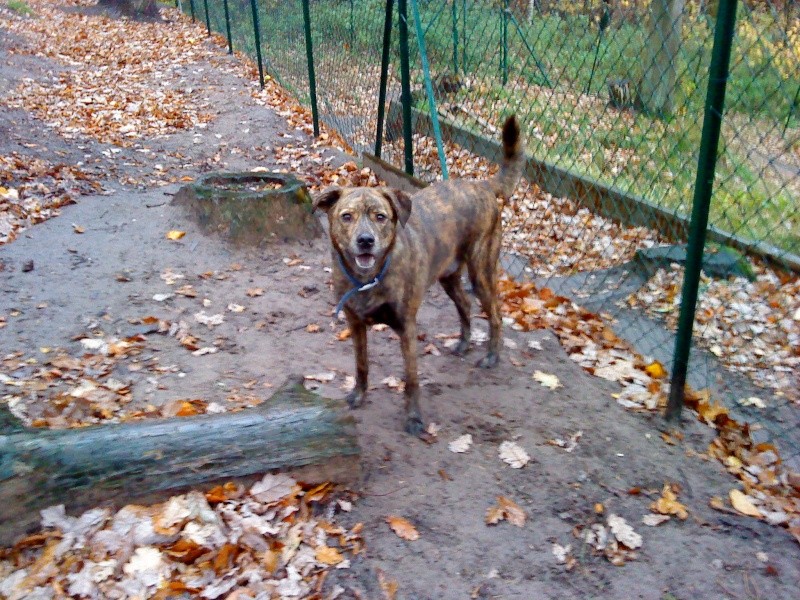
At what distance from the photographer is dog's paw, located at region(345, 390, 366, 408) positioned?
4.10 metres

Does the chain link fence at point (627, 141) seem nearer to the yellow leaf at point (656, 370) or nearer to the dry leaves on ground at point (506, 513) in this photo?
the yellow leaf at point (656, 370)

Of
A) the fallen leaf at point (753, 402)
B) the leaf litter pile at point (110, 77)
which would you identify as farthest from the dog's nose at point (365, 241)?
the leaf litter pile at point (110, 77)

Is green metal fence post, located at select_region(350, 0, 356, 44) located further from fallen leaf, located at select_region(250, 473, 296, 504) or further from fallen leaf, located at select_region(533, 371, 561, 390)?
fallen leaf, located at select_region(250, 473, 296, 504)

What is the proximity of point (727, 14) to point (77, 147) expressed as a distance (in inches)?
321

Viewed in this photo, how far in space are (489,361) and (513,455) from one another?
3.48ft

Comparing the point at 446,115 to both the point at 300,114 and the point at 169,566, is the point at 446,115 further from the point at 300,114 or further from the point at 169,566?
the point at 169,566

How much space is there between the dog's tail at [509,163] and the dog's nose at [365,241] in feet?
5.26

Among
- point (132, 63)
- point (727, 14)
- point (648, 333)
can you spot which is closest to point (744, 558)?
point (648, 333)

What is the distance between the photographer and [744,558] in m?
3.14

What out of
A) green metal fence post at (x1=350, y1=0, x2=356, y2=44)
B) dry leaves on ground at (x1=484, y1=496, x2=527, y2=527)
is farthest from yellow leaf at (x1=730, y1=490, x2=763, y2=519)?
green metal fence post at (x1=350, y1=0, x2=356, y2=44)

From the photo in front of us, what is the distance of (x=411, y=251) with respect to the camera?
3.86 m

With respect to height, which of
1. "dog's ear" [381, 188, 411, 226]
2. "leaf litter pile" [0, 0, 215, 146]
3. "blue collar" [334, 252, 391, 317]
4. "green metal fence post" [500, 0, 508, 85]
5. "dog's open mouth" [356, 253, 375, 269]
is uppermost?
"green metal fence post" [500, 0, 508, 85]

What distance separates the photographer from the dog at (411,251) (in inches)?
139

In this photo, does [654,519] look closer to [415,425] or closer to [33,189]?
[415,425]
